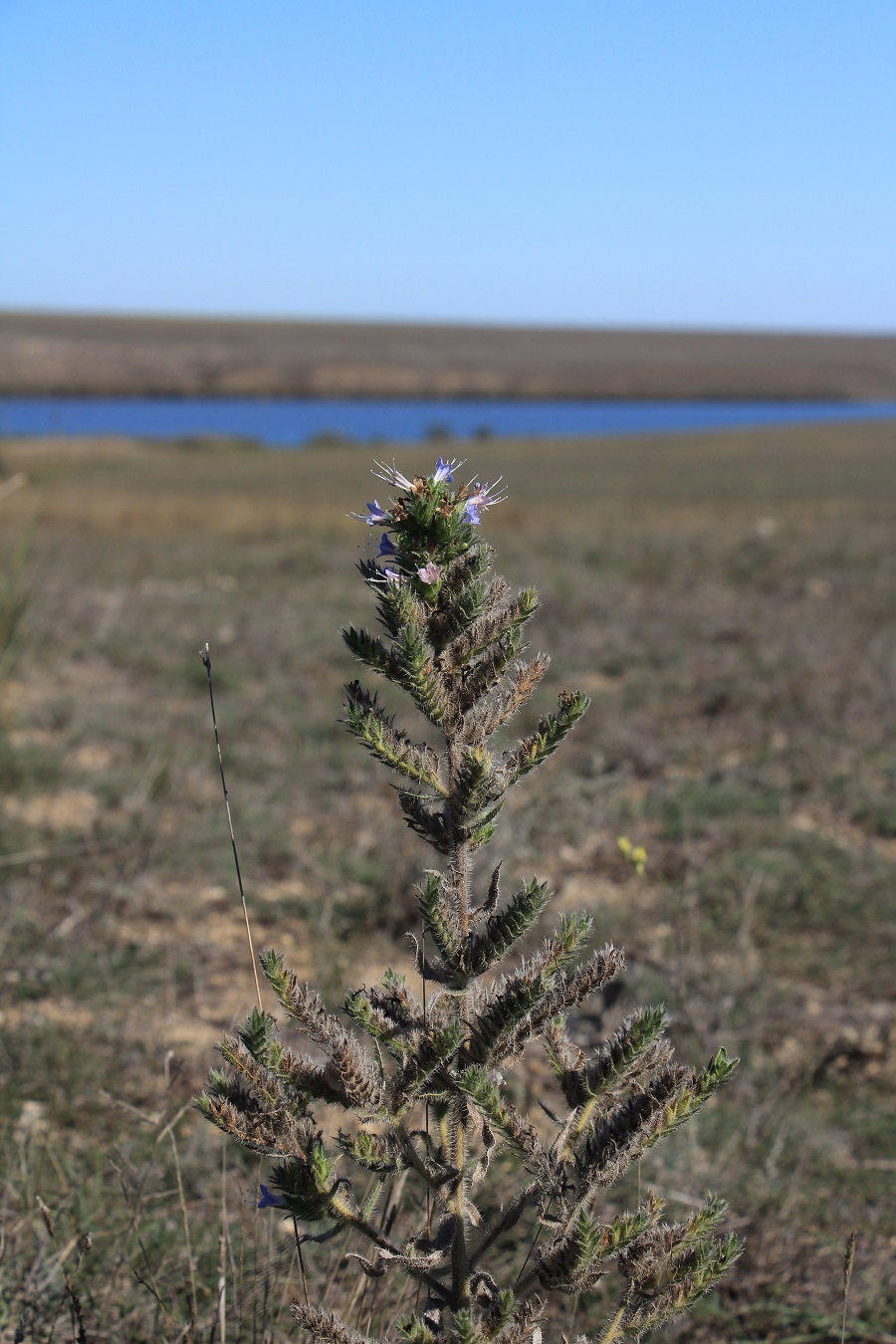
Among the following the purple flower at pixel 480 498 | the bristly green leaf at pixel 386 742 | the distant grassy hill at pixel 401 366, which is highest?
the distant grassy hill at pixel 401 366

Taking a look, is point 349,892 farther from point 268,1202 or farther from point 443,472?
point 443,472

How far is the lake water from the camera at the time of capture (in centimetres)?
6294

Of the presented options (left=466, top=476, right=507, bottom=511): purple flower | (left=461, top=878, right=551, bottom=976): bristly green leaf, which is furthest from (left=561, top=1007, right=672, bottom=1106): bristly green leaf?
(left=466, top=476, right=507, bottom=511): purple flower

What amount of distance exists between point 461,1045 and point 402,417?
272 ft

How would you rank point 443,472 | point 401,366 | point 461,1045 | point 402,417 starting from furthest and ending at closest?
1. point 401,366
2. point 402,417
3. point 461,1045
4. point 443,472

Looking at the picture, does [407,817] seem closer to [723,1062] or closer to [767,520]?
[723,1062]

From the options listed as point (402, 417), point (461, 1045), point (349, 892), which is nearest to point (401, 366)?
point (402, 417)

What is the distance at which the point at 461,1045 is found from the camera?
4.69ft

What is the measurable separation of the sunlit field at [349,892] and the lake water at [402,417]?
45.9m

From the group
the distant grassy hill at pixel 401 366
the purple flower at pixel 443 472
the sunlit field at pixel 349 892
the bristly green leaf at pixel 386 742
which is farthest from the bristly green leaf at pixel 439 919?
the distant grassy hill at pixel 401 366

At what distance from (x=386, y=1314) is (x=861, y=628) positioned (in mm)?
7229

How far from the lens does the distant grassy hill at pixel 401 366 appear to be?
99.2 metres

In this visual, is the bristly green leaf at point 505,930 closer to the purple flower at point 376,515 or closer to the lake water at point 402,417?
the purple flower at point 376,515

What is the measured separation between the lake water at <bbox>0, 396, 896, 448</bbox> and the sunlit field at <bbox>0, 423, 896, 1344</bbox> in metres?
45.9
